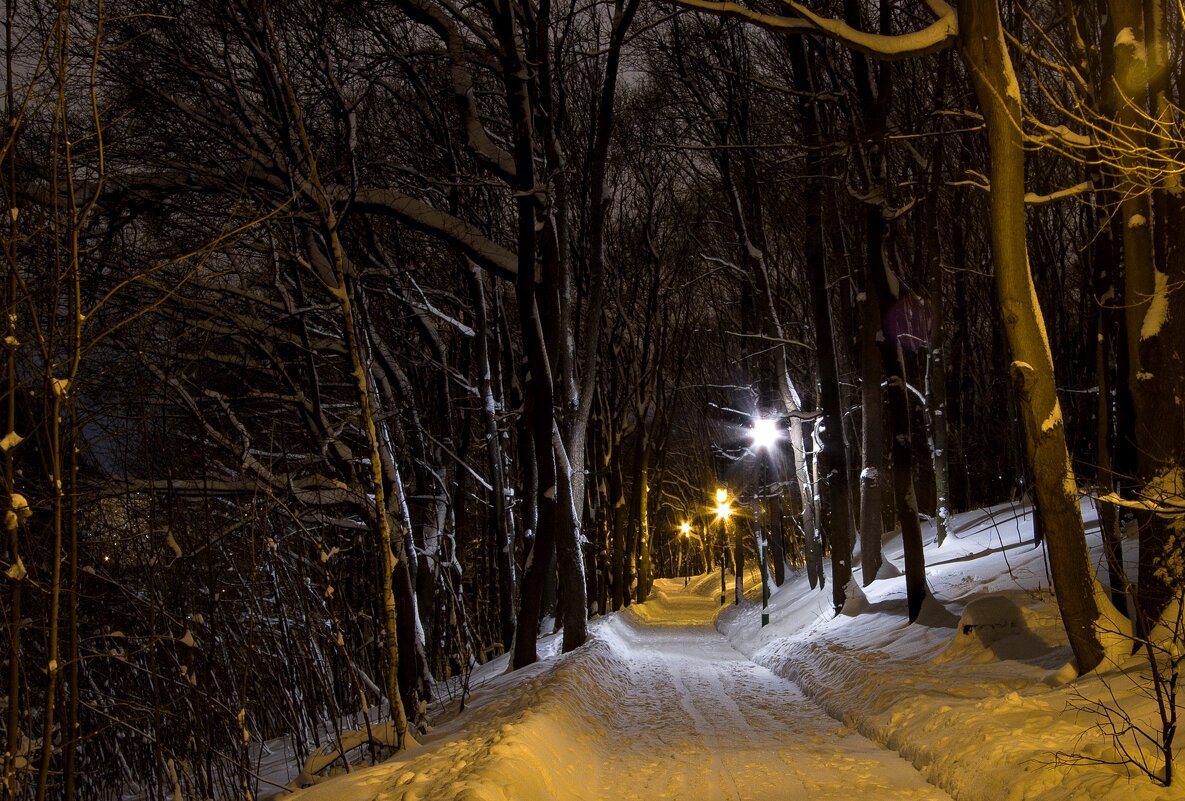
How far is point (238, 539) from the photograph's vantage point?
12.6m

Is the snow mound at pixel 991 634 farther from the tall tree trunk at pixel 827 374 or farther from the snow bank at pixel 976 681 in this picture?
the tall tree trunk at pixel 827 374

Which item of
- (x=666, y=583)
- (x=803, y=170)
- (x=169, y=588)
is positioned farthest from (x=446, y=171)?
(x=666, y=583)

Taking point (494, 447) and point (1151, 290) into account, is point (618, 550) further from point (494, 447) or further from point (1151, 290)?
point (1151, 290)

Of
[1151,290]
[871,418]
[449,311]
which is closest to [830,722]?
[1151,290]

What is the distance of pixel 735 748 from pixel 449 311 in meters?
17.3

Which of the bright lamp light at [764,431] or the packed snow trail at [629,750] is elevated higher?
the bright lamp light at [764,431]

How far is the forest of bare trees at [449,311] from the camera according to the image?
752 centimetres

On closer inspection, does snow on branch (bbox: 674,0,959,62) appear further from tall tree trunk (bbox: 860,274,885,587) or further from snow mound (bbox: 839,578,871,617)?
snow mound (bbox: 839,578,871,617)

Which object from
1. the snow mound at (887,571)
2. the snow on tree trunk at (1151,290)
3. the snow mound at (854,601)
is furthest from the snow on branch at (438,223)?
the snow mound at (887,571)

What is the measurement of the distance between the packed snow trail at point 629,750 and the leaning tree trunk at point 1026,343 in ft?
7.36

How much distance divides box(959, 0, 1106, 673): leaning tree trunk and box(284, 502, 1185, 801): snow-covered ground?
62cm

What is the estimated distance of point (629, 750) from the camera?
27.8ft

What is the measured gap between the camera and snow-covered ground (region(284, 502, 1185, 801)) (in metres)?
6.04

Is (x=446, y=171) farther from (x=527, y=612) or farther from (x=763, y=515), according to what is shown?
(x=763, y=515)
